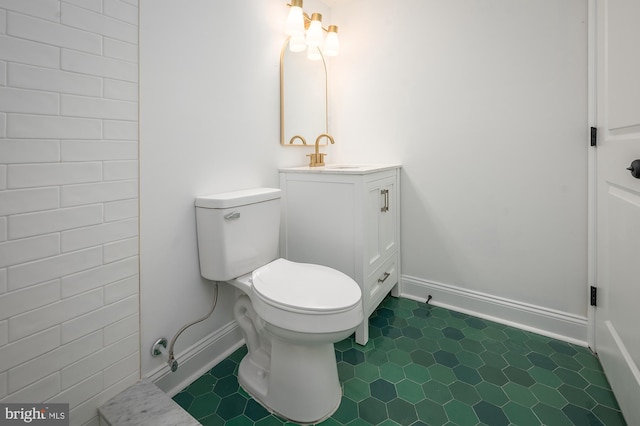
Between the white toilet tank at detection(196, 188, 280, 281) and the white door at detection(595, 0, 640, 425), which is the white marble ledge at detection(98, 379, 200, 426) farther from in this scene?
the white door at detection(595, 0, 640, 425)

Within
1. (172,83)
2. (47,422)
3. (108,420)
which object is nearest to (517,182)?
(172,83)

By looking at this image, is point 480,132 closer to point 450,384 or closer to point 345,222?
point 345,222

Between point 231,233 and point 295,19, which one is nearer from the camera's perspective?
point 231,233

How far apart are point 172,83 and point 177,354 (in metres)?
1.16

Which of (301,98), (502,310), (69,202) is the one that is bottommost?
A: (502,310)

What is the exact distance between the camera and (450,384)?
→ 1397 mm

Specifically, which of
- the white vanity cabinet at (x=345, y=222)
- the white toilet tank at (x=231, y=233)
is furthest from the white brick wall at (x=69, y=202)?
the white vanity cabinet at (x=345, y=222)

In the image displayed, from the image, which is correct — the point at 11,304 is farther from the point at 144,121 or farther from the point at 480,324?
the point at 480,324

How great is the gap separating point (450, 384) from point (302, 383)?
664mm

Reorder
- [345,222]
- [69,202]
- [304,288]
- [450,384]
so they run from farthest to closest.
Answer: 1. [345,222]
2. [450,384]
3. [304,288]
4. [69,202]

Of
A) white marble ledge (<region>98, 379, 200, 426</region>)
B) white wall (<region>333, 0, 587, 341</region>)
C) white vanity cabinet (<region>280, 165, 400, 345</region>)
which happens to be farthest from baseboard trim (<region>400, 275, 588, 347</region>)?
white marble ledge (<region>98, 379, 200, 426</region>)

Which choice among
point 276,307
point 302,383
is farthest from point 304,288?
point 302,383

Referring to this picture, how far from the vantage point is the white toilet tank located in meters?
1.38

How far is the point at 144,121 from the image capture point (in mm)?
1233
